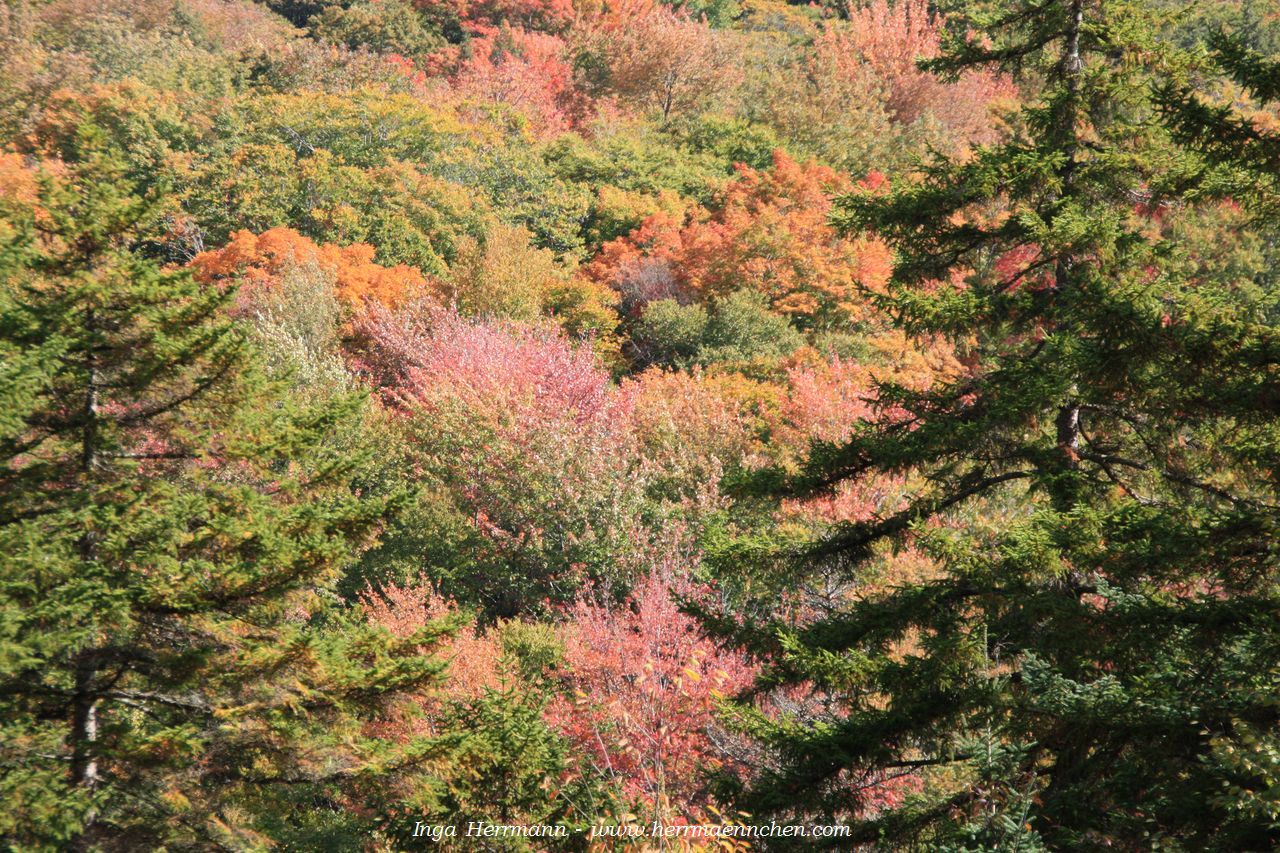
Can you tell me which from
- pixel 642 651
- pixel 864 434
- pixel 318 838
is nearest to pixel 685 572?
pixel 642 651

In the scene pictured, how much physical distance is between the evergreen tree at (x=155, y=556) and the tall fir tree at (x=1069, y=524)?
11.3 ft

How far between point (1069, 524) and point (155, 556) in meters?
6.61

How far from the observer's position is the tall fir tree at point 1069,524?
19.4 feet

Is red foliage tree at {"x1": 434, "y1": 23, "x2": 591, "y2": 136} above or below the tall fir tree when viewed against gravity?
below

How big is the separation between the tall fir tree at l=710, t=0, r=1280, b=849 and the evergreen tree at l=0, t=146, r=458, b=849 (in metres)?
3.44

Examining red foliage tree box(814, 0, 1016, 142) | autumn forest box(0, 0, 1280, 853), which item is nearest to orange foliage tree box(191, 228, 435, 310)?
autumn forest box(0, 0, 1280, 853)

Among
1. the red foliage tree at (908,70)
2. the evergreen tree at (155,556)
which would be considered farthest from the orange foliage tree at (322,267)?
the red foliage tree at (908,70)

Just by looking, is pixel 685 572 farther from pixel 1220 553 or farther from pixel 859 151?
→ pixel 859 151

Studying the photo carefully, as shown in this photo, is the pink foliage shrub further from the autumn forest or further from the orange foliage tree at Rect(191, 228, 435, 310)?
the orange foliage tree at Rect(191, 228, 435, 310)

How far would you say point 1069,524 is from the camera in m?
7.08

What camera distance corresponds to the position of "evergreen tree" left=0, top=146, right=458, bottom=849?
26.7ft

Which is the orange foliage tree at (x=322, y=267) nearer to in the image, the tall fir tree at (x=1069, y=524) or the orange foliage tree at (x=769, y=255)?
the orange foliage tree at (x=769, y=255)

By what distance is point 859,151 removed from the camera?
43188 mm

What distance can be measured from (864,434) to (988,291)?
150cm
